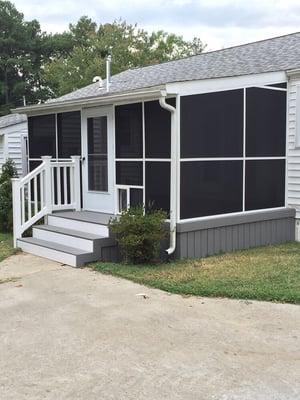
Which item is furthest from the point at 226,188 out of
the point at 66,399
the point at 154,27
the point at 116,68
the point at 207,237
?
the point at 154,27

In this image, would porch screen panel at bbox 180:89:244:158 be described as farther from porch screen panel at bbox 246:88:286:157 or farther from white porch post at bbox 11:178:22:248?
white porch post at bbox 11:178:22:248

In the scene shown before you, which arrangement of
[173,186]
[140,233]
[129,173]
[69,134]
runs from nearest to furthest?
[140,233] → [173,186] → [129,173] → [69,134]

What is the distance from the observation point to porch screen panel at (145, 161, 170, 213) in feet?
25.5

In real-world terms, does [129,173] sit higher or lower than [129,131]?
lower

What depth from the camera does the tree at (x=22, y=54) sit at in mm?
37781

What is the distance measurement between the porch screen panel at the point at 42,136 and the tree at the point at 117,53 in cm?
1881

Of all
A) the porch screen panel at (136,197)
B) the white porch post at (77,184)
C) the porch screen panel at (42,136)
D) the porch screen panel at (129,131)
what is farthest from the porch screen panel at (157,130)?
the porch screen panel at (42,136)

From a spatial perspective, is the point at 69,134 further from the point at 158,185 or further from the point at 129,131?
the point at 158,185

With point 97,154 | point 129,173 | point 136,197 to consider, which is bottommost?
point 136,197

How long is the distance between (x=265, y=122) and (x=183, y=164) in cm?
207

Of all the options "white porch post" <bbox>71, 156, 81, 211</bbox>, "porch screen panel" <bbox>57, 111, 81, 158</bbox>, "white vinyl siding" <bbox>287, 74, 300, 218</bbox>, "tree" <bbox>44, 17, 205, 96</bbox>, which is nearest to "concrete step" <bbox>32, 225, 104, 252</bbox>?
"white porch post" <bbox>71, 156, 81, 211</bbox>

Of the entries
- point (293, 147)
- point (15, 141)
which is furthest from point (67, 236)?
point (15, 141)

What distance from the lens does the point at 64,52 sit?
1555 inches

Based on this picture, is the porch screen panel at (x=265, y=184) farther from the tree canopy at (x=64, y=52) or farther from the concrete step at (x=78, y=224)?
the tree canopy at (x=64, y=52)
